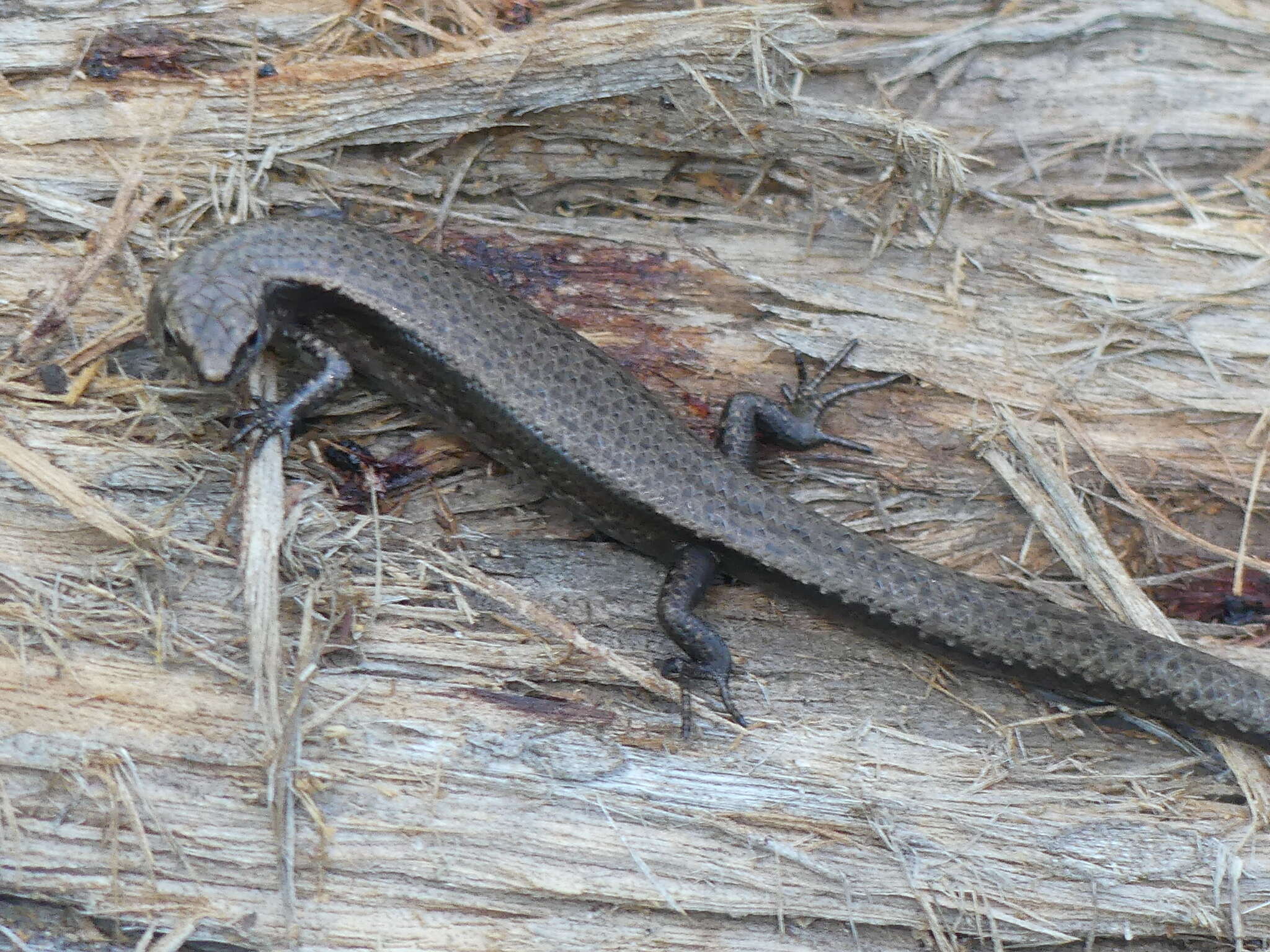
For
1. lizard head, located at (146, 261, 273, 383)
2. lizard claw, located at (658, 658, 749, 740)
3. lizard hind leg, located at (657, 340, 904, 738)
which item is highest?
lizard head, located at (146, 261, 273, 383)

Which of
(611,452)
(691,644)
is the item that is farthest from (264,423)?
(691,644)

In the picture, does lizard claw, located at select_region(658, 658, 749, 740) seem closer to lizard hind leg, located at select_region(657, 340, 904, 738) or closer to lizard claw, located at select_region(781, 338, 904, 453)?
lizard hind leg, located at select_region(657, 340, 904, 738)

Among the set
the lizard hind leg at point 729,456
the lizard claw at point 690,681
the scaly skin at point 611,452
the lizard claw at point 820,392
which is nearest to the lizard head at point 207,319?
the scaly skin at point 611,452

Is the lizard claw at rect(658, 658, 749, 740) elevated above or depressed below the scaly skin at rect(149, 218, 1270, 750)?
below

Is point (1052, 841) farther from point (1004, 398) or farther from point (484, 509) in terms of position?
point (484, 509)

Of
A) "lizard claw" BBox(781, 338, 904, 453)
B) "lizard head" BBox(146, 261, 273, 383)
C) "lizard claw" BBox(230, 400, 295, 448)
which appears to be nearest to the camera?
"lizard head" BBox(146, 261, 273, 383)

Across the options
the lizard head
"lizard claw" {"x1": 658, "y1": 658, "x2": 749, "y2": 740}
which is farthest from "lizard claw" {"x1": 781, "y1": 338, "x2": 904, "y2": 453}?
the lizard head

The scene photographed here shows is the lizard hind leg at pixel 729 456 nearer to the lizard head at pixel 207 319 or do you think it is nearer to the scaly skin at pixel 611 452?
the scaly skin at pixel 611 452

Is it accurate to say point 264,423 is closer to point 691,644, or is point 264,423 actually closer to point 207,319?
point 207,319
